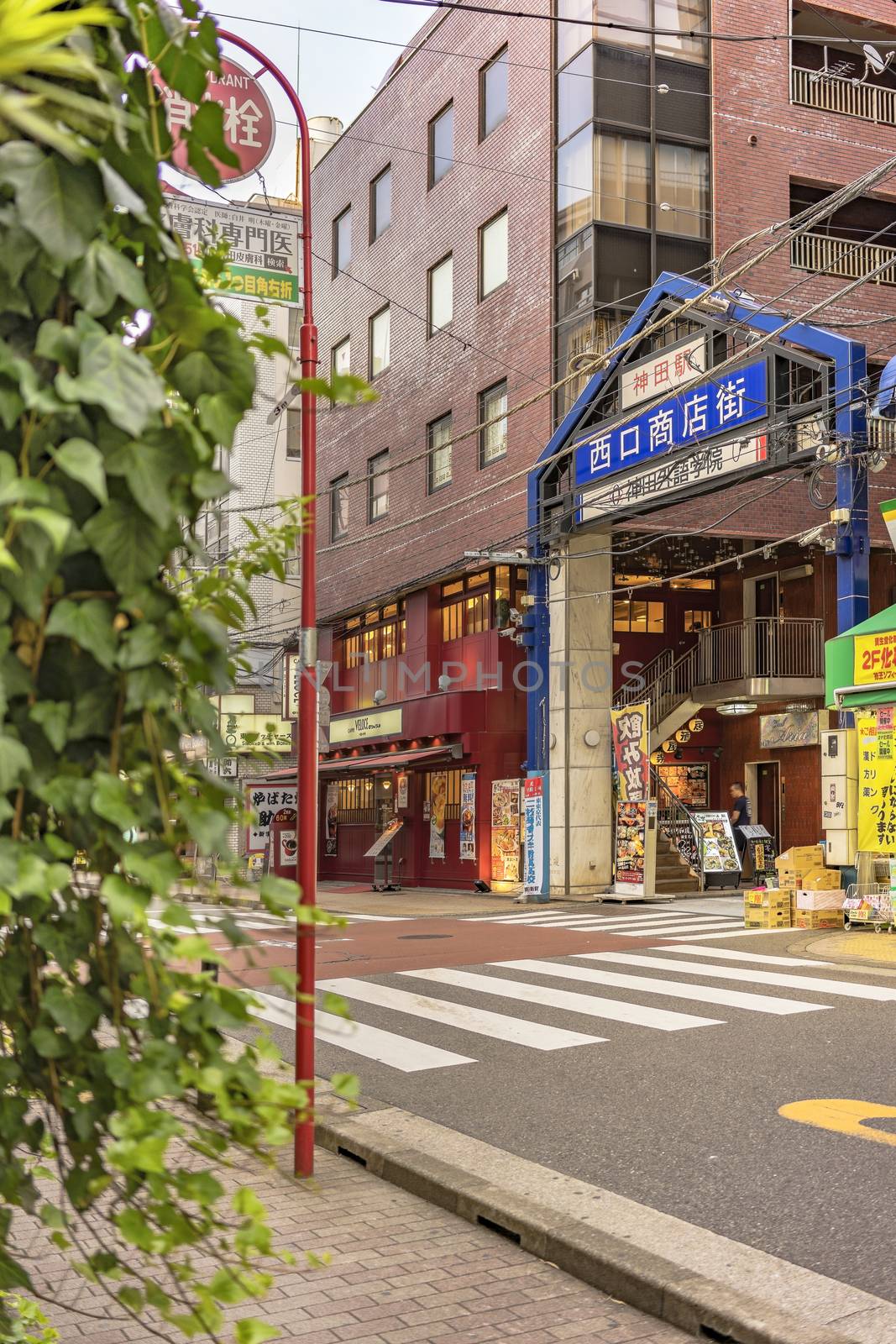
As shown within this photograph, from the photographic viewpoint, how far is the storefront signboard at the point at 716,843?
2494 cm

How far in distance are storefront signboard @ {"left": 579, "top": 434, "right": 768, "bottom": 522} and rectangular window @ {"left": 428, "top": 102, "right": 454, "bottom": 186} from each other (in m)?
12.1

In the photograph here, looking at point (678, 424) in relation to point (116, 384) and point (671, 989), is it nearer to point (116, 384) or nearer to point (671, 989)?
point (671, 989)

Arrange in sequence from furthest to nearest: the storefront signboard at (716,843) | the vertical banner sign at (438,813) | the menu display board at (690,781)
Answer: the menu display board at (690,781), the vertical banner sign at (438,813), the storefront signboard at (716,843)

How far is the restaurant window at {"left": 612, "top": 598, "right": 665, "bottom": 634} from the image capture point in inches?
1195

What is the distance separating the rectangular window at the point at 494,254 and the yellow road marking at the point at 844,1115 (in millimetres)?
23727

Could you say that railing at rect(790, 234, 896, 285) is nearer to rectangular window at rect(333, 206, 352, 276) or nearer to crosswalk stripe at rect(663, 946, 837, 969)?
rectangular window at rect(333, 206, 352, 276)

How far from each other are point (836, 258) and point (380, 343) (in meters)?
12.9

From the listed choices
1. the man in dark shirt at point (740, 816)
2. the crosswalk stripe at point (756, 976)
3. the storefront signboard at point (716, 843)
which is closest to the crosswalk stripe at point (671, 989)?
the crosswalk stripe at point (756, 976)

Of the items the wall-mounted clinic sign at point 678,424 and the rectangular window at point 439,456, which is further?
the rectangular window at point 439,456

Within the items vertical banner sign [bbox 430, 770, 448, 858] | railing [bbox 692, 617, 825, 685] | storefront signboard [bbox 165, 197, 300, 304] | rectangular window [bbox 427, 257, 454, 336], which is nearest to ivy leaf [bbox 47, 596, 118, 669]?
storefront signboard [bbox 165, 197, 300, 304]

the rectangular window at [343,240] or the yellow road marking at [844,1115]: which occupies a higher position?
the rectangular window at [343,240]

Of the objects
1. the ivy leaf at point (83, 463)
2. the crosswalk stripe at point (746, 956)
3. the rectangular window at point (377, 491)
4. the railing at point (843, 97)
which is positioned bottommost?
the crosswalk stripe at point (746, 956)

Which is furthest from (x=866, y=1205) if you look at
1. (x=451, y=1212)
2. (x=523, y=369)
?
(x=523, y=369)

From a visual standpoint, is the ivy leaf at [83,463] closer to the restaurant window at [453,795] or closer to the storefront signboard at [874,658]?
the storefront signboard at [874,658]
